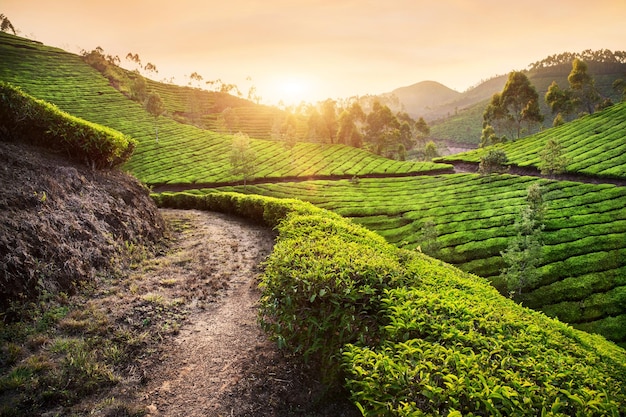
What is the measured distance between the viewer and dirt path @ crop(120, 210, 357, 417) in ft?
19.2

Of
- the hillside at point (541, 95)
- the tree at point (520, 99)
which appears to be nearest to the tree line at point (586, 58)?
the hillside at point (541, 95)

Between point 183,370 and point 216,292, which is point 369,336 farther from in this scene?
point 216,292

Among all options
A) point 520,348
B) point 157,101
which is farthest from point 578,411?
point 157,101

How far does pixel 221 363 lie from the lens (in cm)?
706

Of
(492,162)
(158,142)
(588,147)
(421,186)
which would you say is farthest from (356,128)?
(588,147)

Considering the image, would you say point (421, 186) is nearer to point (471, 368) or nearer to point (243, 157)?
point (243, 157)

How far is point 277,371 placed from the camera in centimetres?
665

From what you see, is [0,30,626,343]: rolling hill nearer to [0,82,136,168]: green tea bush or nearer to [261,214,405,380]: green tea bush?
[261,214,405,380]: green tea bush

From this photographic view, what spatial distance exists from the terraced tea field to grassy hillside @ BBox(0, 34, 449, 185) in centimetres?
1148

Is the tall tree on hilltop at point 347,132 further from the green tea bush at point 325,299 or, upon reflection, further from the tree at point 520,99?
the green tea bush at point 325,299

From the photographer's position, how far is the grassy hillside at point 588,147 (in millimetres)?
41375

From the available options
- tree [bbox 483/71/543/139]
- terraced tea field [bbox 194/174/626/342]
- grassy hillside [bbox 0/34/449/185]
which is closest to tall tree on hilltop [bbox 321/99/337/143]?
grassy hillside [bbox 0/34/449/185]

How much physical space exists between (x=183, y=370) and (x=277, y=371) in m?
2.01

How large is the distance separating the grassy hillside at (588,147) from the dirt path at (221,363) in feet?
158
